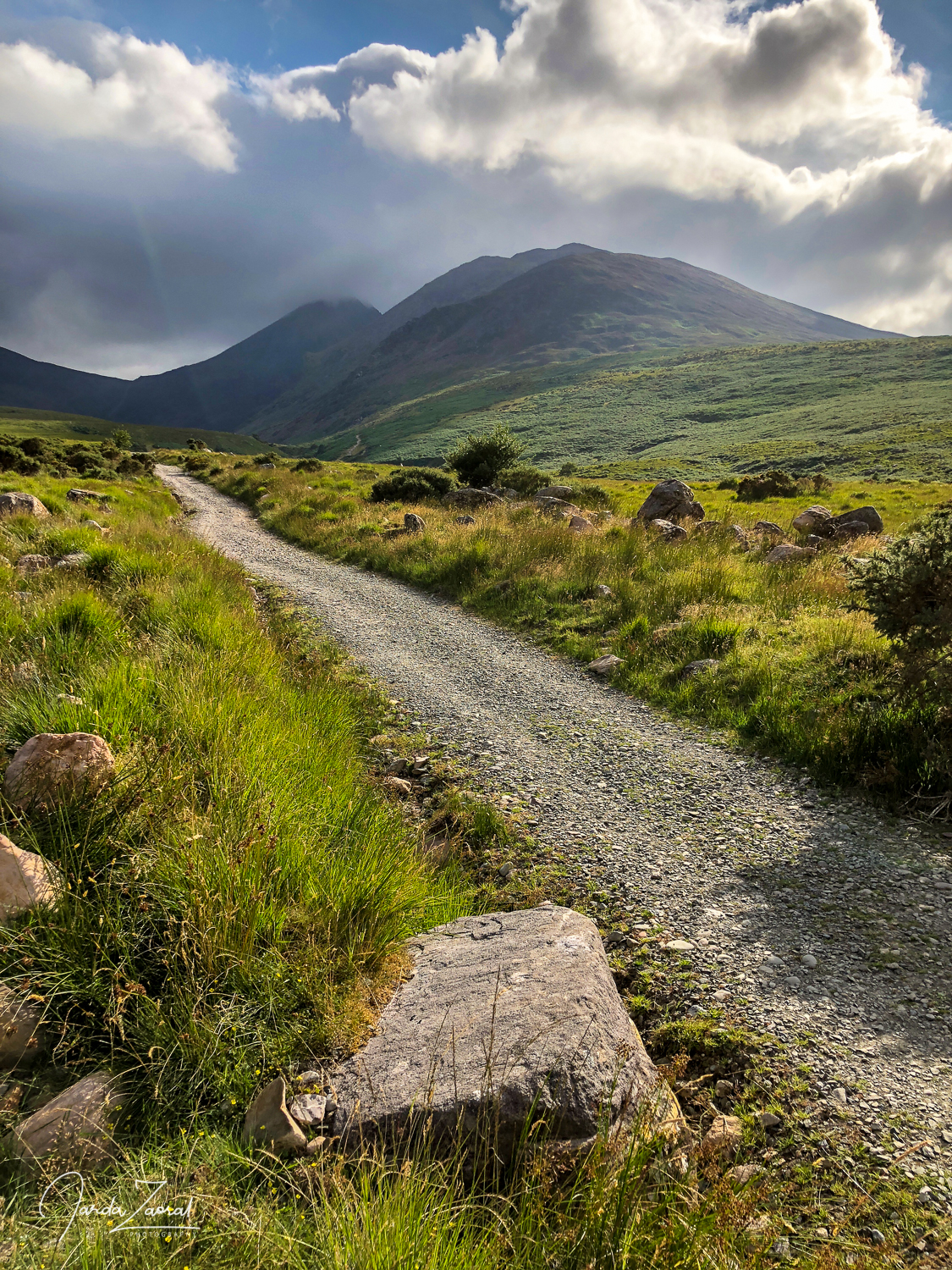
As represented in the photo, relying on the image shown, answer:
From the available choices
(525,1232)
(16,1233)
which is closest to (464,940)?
(525,1232)

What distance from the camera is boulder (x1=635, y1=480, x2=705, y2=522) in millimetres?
21359

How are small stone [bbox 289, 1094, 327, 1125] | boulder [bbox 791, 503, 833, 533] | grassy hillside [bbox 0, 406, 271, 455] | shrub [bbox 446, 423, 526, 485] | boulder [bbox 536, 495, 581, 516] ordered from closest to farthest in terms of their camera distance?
small stone [bbox 289, 1094, 327, 1125]
boulder [bbox 536, 495, 581, 516]
boulder [bbox 791, 503, 833, 533]
shrub [bbox 446, 423, 526, 485]
grassy hillside [bbox 0, 406, 271, 455]

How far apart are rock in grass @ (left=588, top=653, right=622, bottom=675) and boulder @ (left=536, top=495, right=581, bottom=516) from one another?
40.2 ft

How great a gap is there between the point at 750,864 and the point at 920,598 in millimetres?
3317

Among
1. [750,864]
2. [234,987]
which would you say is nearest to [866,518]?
[750,864]

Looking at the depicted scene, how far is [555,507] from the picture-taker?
73.7 ft

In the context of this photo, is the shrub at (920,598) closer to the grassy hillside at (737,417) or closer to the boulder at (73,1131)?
the boulder at (73,1131)

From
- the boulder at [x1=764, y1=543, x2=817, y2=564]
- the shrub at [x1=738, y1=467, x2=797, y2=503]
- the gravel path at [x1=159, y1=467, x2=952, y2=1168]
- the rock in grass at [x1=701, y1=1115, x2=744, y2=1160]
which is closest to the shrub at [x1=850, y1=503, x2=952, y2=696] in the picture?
the gravel path at [x1=159, y1=467, x2=952, y2=1168]

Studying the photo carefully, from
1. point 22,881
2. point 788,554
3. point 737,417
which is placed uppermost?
point 737,417

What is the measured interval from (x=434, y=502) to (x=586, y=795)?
22.3 meters

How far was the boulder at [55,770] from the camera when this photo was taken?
3297mm

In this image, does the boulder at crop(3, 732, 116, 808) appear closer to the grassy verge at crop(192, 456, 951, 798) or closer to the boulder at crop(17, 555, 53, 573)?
the grassy verge at crop(192, 456, 951, 798)

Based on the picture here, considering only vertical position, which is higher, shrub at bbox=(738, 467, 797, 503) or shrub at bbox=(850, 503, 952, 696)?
shrub at bbox=(738, 467, 797, 503)

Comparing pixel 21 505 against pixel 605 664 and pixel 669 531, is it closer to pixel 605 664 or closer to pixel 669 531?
pixel 605 664
